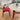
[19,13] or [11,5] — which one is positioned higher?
[11,5]

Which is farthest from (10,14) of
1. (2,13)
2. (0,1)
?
(0,1)

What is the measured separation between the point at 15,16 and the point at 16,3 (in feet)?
1.21

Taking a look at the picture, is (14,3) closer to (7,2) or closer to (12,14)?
(7,2)

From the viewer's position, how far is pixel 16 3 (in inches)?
55.7

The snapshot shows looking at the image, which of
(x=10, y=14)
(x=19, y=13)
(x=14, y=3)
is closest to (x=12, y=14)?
(x=10, y=14)

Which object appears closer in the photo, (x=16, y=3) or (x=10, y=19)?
(x=10, y=19)

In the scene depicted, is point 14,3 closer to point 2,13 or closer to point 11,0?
point 11,0

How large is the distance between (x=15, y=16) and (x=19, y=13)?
128 mm

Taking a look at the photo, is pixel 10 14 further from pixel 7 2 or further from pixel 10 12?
pixel 7 2

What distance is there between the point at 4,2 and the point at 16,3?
33 centimetres

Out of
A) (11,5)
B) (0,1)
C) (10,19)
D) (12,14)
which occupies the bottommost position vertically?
(10,19)

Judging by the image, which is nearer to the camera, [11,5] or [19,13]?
[19,13]

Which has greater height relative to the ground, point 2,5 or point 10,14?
point 2,5

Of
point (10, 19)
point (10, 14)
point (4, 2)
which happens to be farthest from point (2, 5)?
point (10, 19)
